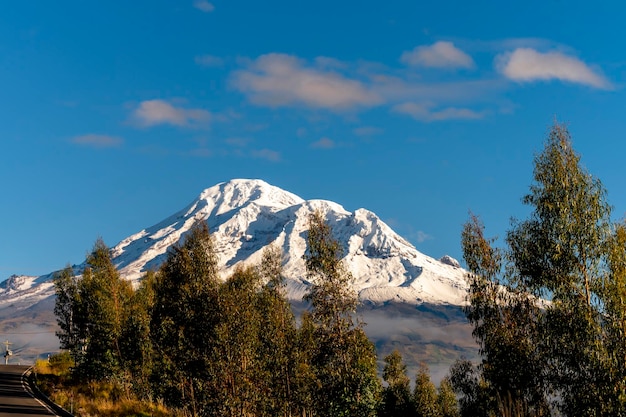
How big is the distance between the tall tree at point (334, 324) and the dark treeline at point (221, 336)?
0.29ft

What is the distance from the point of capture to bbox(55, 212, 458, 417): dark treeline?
1729 inches

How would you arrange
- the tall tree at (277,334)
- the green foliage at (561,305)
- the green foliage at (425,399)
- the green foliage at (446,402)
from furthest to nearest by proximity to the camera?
the green foliage at (446,402)
the green foliage at (425,399)
the tall tree at (277,334)
the green foliage at (561,305)

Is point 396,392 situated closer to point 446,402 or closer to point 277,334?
point 446,402

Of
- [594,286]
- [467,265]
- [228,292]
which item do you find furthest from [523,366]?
[228,292]

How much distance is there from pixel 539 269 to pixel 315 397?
32714mm

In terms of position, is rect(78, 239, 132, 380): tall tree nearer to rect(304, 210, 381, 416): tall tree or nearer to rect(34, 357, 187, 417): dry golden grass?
rect(34, 357, 187, 417): dry golden grass

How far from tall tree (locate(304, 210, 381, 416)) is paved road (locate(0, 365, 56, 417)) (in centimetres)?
2174

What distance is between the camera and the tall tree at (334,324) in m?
53.6

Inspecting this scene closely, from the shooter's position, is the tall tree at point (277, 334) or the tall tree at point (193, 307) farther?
the tall tree at point (277, 334)

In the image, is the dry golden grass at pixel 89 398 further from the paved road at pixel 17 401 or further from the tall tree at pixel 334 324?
the tall tree at pixel 334 324

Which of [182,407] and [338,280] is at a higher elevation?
[338,280]

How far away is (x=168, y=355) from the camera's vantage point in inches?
2083

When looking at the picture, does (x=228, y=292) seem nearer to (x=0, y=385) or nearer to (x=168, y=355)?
(x=168, y=355)

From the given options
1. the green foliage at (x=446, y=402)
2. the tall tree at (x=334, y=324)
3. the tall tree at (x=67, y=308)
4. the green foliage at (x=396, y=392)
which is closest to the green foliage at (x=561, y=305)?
the tall tree at (x=334, y=324)
